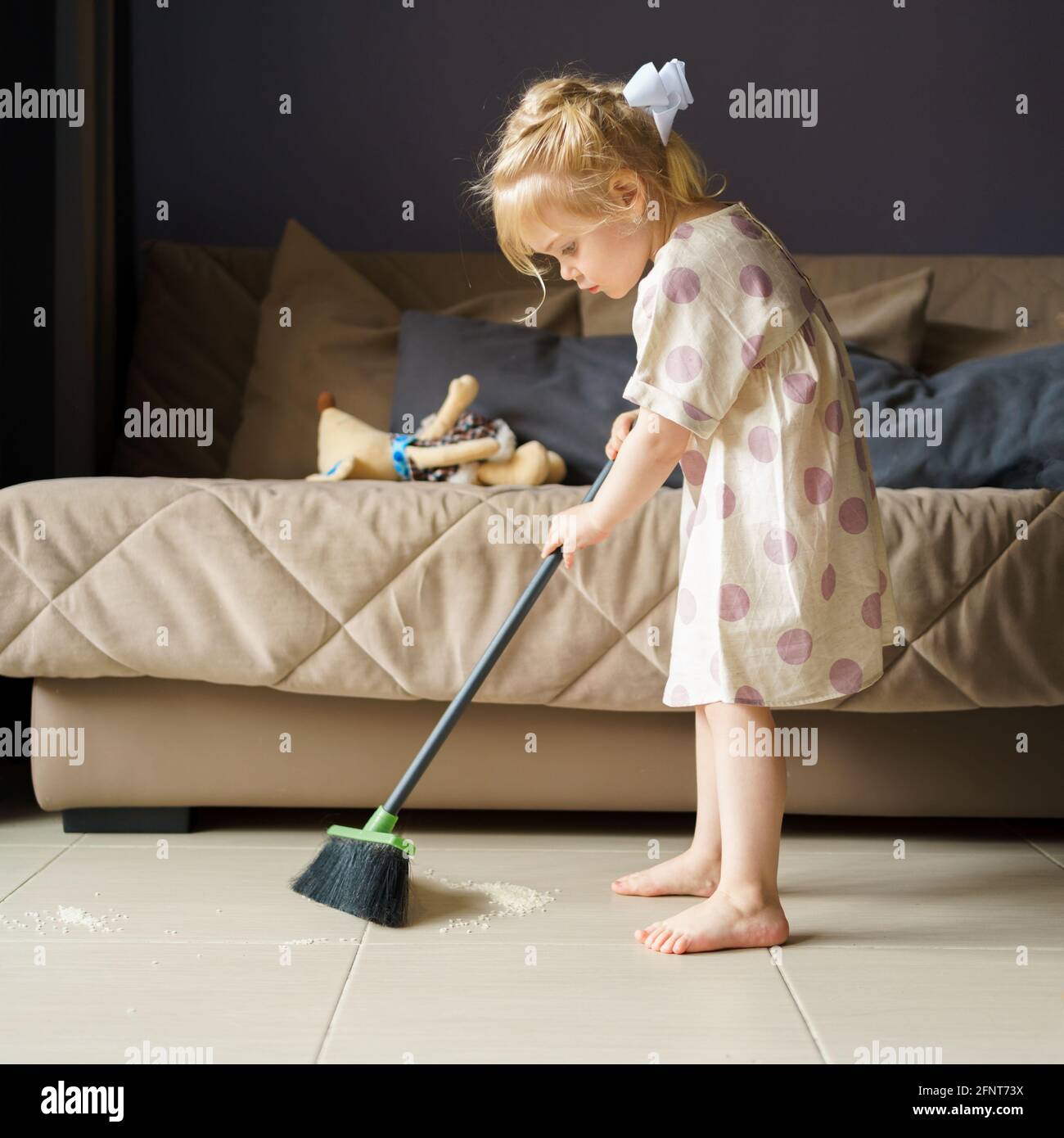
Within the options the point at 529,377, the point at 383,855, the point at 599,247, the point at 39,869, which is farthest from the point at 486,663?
the point at 529,377

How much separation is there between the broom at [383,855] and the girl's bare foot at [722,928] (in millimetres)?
246

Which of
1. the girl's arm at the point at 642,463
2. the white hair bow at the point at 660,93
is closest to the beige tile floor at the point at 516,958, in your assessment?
the girl's arm at the point at 642,463

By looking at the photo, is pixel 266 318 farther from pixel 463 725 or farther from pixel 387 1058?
pixel 387 1058

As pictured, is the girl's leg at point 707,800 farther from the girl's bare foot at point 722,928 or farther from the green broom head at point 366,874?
the green broom head at point 366,874


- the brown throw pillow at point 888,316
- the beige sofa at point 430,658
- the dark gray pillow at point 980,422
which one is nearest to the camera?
the beige sofa at point 430,658

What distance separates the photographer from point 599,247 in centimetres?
126

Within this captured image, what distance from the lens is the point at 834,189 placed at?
2441mm

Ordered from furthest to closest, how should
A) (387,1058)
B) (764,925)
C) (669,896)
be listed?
(669,896) < (764,925) < (387,1058)

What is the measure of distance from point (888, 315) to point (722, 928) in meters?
1.21

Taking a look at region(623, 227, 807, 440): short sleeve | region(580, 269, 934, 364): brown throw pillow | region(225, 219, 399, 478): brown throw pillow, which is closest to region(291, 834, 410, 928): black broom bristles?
region(623, 227, 807, 440): short sleeve

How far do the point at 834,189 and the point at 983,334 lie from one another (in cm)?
50

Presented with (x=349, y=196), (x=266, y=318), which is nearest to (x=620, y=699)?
(x=266, y=318)

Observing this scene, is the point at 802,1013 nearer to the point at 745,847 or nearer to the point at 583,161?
the point at 745,847

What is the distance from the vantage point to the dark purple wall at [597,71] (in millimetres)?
2379
